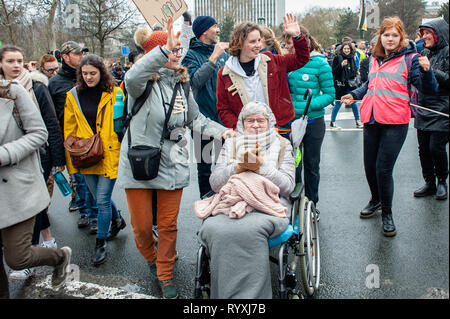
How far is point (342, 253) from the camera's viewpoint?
12.1 feet

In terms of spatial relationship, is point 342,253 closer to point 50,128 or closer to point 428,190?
point 428,190

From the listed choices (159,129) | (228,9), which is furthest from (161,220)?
(228,9)

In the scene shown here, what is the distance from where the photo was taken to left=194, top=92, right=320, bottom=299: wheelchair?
258cm

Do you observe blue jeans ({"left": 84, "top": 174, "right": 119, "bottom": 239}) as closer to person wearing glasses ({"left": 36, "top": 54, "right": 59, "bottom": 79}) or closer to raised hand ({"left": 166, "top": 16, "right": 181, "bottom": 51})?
raised hand ({"left": 166, "top": 16, "right": 181, "bottom": 51})

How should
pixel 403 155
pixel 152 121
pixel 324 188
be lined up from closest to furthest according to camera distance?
pixel 152 121
pixel 324 188
pixel 403 155

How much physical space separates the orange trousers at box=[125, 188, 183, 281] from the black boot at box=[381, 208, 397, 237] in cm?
214

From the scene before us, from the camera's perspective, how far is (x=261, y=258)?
2465 mm

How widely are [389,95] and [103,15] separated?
22.8 meters

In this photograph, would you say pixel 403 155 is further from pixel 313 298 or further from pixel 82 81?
pixel 82 81

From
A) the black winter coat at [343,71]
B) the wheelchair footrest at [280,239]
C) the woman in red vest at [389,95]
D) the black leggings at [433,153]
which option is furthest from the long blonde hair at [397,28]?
the black winter coat at [343,71]

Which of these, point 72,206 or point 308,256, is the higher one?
point 308,256

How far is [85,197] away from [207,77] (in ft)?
6.83

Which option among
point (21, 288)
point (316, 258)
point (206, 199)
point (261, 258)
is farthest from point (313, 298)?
point (21, 288)
